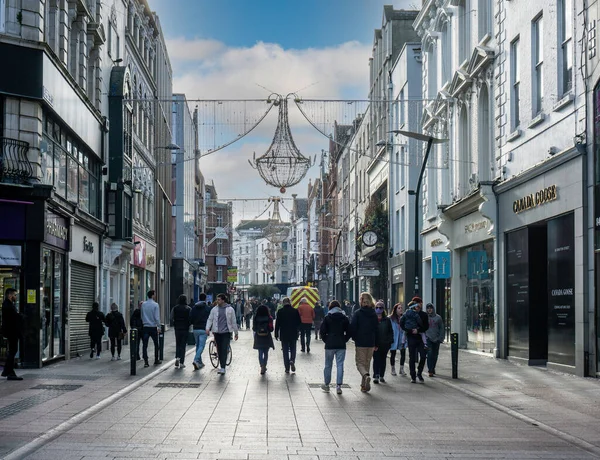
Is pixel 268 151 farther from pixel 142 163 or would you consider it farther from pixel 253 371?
pixel 142 163

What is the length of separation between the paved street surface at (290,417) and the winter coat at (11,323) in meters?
0.93

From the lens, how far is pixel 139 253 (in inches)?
1635

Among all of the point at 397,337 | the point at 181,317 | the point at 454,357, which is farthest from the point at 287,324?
the point at 454,357

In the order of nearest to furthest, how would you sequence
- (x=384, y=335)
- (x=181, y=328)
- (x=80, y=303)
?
(x=384, y=335) < (x=181, y=328) < (x=80, y=303)

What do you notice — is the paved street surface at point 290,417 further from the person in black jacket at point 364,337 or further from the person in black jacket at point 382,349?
the person in black jacket at point 364,337

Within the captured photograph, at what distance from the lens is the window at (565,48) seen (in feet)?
66.9

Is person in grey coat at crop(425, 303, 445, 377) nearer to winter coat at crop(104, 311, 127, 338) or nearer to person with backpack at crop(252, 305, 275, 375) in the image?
person with backpack at crop(252, 305, 275, 375)

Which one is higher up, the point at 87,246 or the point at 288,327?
the point at 87,246

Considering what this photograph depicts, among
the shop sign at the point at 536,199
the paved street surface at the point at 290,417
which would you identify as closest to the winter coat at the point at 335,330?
the paved street surface at the point at 290,417

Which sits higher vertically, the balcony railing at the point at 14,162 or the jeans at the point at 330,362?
the balcony railing at the point at 14,162

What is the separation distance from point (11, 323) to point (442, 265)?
58.4 feet

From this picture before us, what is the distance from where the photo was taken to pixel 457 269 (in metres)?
32.3

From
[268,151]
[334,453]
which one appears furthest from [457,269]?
[334,453]

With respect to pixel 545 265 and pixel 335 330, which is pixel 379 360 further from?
pixel 545 265
